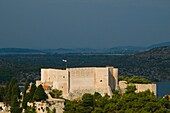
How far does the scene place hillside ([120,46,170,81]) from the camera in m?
138

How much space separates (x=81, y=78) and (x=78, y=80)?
0.99ft

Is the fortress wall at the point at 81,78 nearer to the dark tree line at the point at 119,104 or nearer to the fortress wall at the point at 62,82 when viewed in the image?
the fortress wall at the point at 62,82

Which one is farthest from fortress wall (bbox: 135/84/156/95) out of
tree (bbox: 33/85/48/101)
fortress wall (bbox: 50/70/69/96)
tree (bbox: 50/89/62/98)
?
tree (bbox: 33/85/48/101)

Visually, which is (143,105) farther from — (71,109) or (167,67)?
(167,67)

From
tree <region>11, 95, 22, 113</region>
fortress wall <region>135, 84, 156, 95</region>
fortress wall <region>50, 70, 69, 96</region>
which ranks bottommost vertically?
tree <region>11, 95, 22, 113</region>

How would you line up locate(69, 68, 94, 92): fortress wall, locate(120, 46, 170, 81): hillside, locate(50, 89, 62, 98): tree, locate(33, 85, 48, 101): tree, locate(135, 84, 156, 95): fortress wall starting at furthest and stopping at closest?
locate(120, 46, 170, 81): hillside, locate(135, 84, 156, 95): fortress wall, locate(69, 68, 94, 92): fortress wall, locate(50, 89, 62, 98): tree, locate(33, 85, 48, 101): tree

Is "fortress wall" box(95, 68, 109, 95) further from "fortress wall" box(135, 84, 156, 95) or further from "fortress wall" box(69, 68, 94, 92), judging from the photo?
"fortress wall" box(135, 84, 156, 95)

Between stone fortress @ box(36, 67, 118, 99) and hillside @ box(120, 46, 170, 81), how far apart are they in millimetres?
79003

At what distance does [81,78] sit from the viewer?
159 feet

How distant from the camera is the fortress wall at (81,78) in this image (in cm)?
4794

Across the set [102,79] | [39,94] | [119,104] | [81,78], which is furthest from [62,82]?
[119,104]

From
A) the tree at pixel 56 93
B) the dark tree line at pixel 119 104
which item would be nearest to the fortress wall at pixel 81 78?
the tree at pixel 56 93

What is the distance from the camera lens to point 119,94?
48.8 meters

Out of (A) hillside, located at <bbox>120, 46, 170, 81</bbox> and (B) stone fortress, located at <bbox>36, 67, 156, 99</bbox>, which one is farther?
(A) hillside, located at <bbox>120, 46, 170, 81</bbox>
